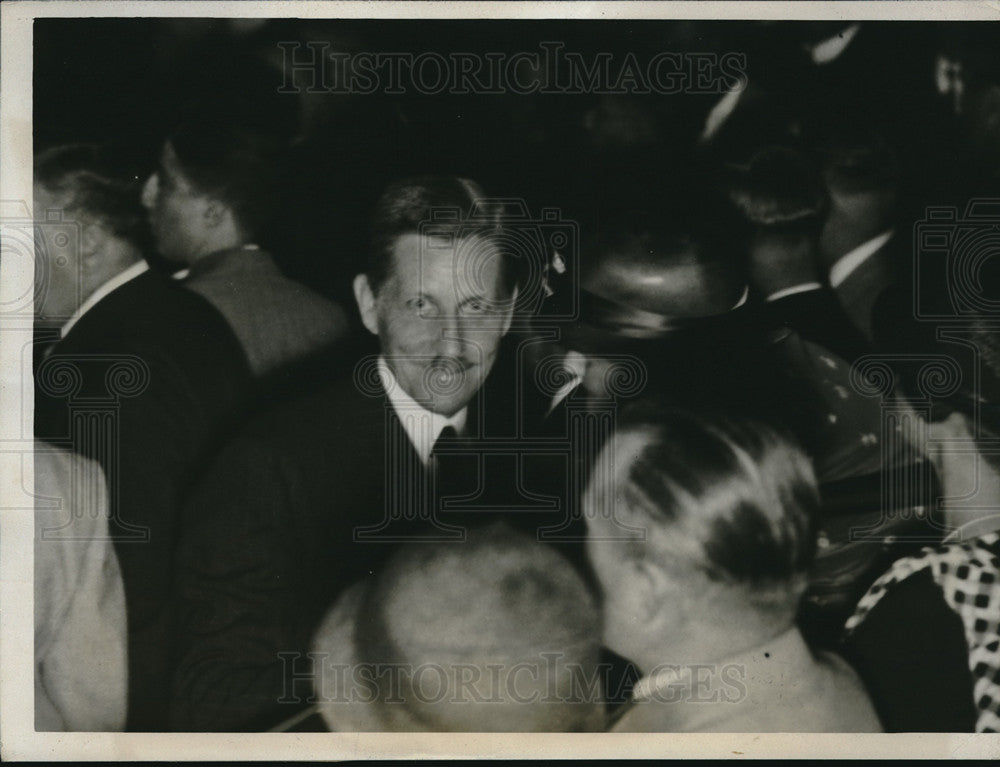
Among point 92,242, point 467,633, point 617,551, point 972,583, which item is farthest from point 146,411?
point 972,583

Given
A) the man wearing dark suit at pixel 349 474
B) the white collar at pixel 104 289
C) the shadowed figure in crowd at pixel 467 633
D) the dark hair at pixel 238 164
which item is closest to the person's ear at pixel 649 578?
the shadowed figure in crowd at pixel 467 633

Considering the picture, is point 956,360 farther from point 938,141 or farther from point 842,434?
point 938,141

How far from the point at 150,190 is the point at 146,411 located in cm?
51

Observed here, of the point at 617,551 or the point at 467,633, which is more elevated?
the point at 617,551

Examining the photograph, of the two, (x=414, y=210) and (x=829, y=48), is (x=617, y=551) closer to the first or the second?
(x=414, y=210)

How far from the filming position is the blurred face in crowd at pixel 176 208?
154 cm

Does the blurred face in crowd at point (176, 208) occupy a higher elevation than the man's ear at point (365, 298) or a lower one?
higher

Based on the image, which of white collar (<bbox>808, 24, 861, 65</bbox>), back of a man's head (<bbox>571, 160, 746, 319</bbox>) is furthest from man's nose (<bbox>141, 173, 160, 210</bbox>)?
white collar (<bbox>808, 24, 861, 65</bbox>)

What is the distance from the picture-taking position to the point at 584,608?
59.7 inches

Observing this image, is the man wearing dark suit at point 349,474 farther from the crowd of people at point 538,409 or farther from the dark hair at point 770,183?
the dark hair at point 770,183

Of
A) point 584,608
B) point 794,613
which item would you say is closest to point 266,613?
point 584,608

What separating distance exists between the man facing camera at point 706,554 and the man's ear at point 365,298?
0.62 meters

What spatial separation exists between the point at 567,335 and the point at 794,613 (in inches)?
32.4

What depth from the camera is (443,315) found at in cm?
153
